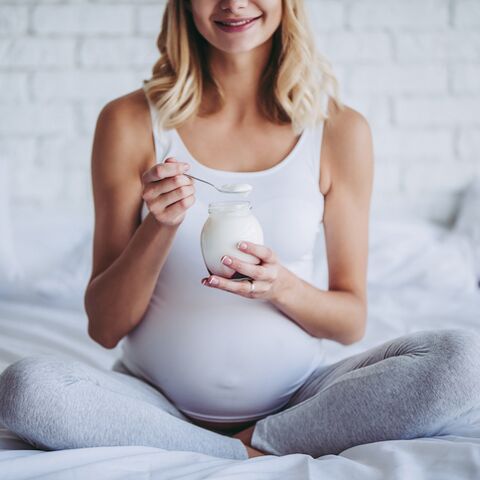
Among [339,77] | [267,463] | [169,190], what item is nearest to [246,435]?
[267,463]

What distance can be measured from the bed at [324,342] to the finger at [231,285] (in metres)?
0.25

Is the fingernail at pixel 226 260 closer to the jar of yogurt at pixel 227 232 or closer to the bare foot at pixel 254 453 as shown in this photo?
the jar of yogurt at pixel 227 232

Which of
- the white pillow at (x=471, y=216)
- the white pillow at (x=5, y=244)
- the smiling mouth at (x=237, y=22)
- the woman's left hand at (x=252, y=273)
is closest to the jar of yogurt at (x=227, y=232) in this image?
the woman's left hand at (x=252, y=273)

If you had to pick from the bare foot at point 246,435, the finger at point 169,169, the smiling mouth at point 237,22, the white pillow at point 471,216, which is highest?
the smiling mouth at point 237,22

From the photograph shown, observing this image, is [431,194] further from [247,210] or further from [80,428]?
[80,428]

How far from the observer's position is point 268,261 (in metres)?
1.14

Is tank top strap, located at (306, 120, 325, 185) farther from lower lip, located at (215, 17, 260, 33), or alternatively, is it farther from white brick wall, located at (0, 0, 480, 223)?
white brick wall, located at (0, 0, 480, 223)

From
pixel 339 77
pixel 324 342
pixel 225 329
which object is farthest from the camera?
pixel 339 77

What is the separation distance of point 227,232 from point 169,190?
0.37 ft

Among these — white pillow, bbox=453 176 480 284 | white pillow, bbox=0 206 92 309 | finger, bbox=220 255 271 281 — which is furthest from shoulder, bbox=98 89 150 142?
white pillow, bbox=453 176 480 284

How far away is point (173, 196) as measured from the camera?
1.09m

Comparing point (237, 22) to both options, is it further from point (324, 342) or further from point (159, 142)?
point (324, 342)

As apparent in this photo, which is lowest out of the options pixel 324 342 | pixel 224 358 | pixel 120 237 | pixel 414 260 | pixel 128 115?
pixel 324 342

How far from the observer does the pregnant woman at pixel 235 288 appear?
1100 mm
